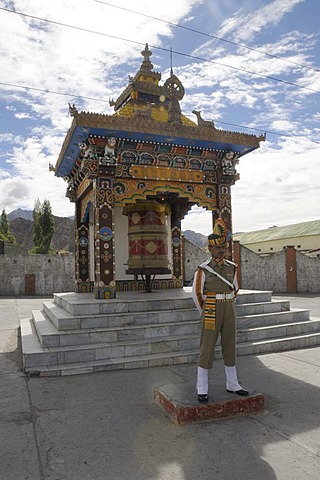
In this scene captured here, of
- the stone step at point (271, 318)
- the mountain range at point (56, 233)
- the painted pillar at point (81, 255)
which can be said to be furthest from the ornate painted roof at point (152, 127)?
the mountain range at point (56, 233)

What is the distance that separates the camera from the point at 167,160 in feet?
29.7

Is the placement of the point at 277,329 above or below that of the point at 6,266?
below

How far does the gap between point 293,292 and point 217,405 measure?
67.9 feet

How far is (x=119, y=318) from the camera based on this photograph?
709 cm

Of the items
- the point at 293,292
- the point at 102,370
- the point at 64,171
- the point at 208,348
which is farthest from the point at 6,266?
the point at 208,348

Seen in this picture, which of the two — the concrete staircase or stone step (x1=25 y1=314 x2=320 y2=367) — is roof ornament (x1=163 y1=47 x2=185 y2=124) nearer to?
the concrete staircase

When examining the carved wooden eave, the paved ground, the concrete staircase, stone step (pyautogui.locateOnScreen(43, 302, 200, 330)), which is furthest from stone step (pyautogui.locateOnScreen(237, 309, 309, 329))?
the carved wooden eave

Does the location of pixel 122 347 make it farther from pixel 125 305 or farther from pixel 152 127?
pixel 152 127

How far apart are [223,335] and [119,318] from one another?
2918 mm

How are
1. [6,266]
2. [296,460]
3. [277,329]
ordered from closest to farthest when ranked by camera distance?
[296,460]
[277,329]
[6,266]

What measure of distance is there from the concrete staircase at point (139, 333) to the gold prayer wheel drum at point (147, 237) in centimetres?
199

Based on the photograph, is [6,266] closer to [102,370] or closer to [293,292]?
[293,292]

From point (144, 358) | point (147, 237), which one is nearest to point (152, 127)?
point (147, 237)

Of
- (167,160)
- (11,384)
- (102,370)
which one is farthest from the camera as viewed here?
(167,160)
